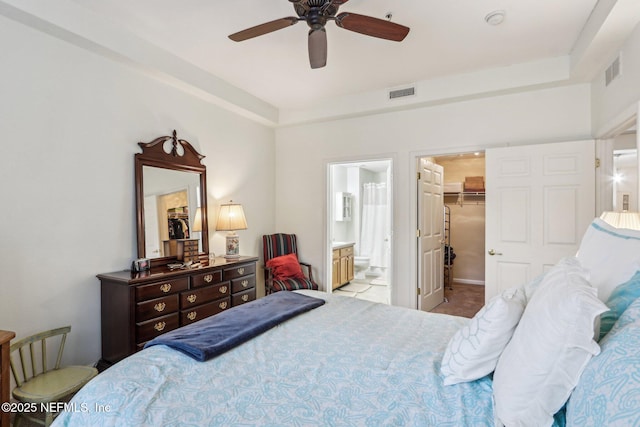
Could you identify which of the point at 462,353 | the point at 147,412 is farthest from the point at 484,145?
the point at 147,412

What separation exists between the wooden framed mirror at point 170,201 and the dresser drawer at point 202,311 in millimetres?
518

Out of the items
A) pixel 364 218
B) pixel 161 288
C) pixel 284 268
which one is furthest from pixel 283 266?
pixel 364 218

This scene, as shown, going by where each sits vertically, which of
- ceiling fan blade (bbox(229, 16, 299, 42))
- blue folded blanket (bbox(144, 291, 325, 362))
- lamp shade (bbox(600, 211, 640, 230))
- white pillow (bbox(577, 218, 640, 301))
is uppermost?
ceiling fan blade (bbox(229, 16, 299, 42))

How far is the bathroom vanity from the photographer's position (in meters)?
5.02

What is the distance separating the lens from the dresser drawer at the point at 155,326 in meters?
2.42

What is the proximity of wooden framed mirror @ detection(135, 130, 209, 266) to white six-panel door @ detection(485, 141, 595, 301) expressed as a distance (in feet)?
10.1

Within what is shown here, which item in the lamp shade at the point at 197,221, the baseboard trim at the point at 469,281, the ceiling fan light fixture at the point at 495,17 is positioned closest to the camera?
the ceiling fan light fixture at the point at 495,17

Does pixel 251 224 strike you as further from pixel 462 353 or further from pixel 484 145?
pixel 462 353

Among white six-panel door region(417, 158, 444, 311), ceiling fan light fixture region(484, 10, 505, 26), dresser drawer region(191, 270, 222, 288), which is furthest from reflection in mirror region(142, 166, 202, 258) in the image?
ceiling fan light fixture region(484, 10, 505, 26)

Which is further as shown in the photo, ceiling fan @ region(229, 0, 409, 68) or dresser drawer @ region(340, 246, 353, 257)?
dresser drawer @ region(340, 246, 353, 257)

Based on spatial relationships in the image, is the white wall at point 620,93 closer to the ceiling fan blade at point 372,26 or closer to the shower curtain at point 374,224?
the ceiling fan blade at point 372,26

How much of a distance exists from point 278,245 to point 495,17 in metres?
3.35

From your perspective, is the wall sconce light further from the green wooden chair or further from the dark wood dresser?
the green wooden chair

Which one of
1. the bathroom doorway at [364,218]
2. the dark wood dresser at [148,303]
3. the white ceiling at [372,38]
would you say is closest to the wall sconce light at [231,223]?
the dark wood dresser at [148,303]
